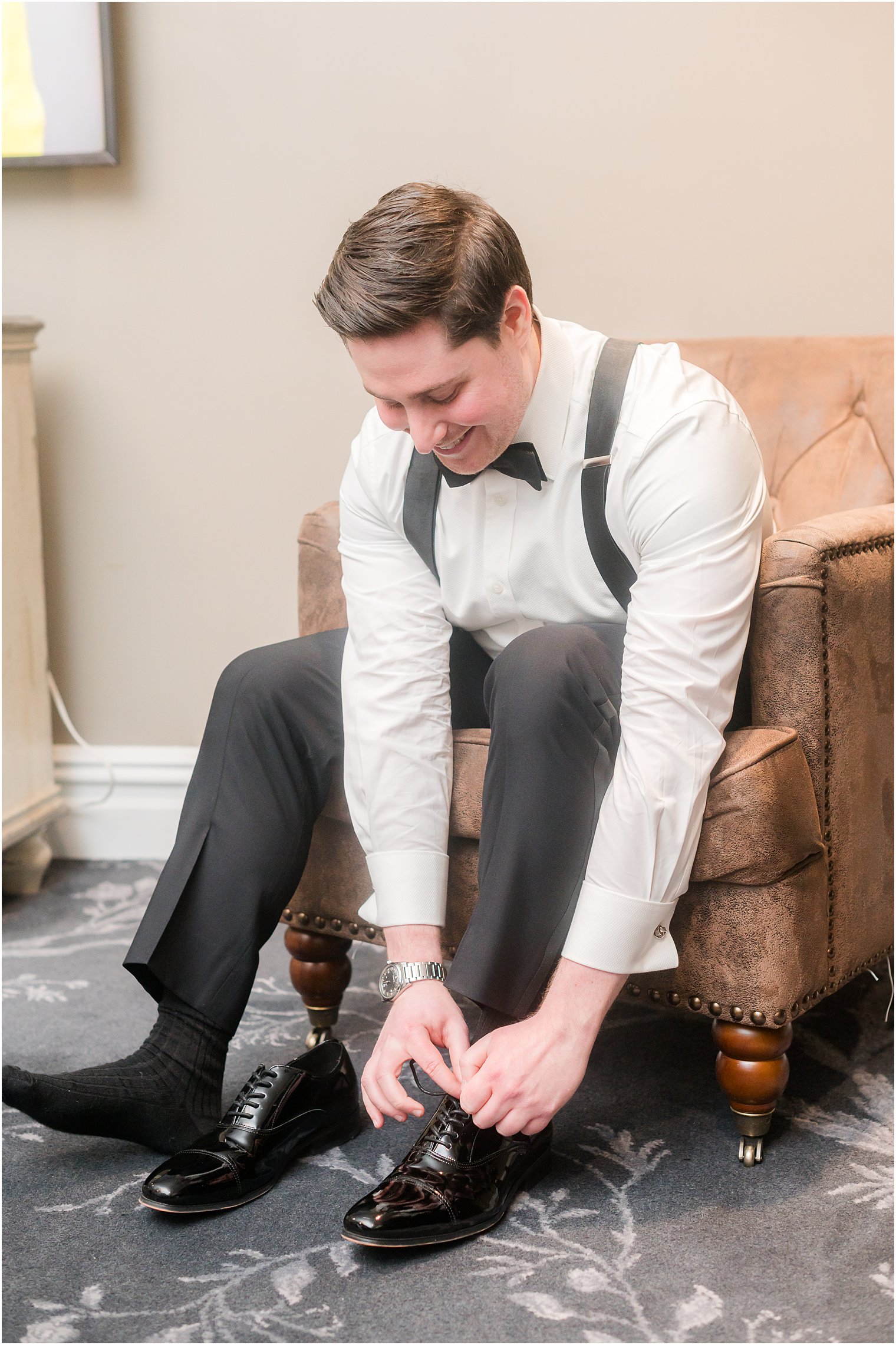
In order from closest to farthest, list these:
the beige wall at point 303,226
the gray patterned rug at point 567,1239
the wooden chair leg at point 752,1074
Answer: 1. the gray patterned rug at point 567,1239
2. the wooden chair leg at point 752,1074
3. the beige wall at point 303,226

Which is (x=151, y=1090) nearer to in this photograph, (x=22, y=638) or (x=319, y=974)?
(x=319, y=974)

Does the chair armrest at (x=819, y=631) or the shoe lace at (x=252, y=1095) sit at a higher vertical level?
the chair armrest at (x=819, y=631)

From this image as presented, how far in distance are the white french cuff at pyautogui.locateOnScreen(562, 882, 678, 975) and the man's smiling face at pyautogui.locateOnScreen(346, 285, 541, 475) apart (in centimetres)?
42

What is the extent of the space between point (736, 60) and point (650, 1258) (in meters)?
1.70

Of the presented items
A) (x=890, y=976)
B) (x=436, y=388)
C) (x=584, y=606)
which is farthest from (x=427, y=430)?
(x=890, y=976)

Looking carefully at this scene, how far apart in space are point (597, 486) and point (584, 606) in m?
0.14

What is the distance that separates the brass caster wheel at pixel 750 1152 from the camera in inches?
47.1

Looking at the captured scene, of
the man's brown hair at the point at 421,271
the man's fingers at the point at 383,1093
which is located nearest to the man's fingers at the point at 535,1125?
the man's fingers at the point at 383,1093

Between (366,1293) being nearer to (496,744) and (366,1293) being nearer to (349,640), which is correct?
(496,744)

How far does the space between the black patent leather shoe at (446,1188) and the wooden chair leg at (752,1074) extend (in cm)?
21

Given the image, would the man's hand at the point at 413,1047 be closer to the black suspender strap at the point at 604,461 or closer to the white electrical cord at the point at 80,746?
the black suspender strap at the point at 604,461

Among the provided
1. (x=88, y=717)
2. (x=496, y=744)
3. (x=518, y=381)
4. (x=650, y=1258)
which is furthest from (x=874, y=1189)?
(x=88, y=717)

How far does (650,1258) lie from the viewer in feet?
3.46

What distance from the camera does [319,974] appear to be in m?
1.46
